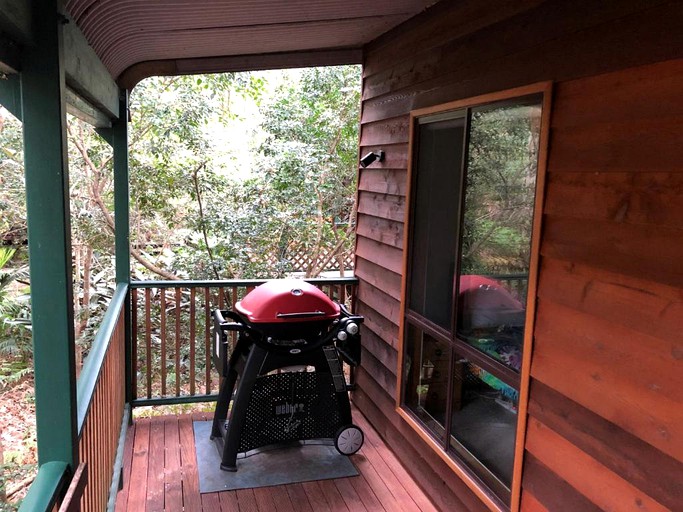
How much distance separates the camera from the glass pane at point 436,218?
9.48ft

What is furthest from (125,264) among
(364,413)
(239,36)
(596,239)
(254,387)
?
(596,239)

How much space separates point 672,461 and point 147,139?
6756 millimetres

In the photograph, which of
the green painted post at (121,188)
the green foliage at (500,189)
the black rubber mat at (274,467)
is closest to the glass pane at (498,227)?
the green foliage at (500,189)

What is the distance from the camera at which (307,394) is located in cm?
349

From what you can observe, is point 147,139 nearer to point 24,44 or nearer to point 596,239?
point 24,44

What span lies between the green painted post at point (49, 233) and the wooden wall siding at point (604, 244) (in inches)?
63.2

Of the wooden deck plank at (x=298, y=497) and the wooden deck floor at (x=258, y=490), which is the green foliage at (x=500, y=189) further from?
the wooden deck plank at (x=298, y=497)

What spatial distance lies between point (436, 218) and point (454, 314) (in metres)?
0.55

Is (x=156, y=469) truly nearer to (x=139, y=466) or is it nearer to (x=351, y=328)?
(x=139, y=466)

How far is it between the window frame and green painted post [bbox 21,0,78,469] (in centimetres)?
159

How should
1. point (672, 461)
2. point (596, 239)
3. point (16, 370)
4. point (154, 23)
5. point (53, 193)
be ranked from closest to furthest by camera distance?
point (672, 461)
point (53, 193)
point (596, 239)
point (154, 23)
point (16, 370)

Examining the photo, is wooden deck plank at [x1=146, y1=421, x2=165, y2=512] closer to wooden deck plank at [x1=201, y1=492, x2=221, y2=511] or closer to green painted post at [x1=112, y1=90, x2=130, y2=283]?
wooden deck plank at [x1=201, y1=492, x2=221, y2=511]

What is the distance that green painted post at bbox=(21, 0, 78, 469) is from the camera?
5.24ft

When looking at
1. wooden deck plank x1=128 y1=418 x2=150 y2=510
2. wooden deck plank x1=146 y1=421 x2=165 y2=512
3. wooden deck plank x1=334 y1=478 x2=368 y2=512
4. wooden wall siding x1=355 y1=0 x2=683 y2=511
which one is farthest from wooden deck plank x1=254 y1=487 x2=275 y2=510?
wooden wall siding x1=355 y1=0 x2=683 y2=511
